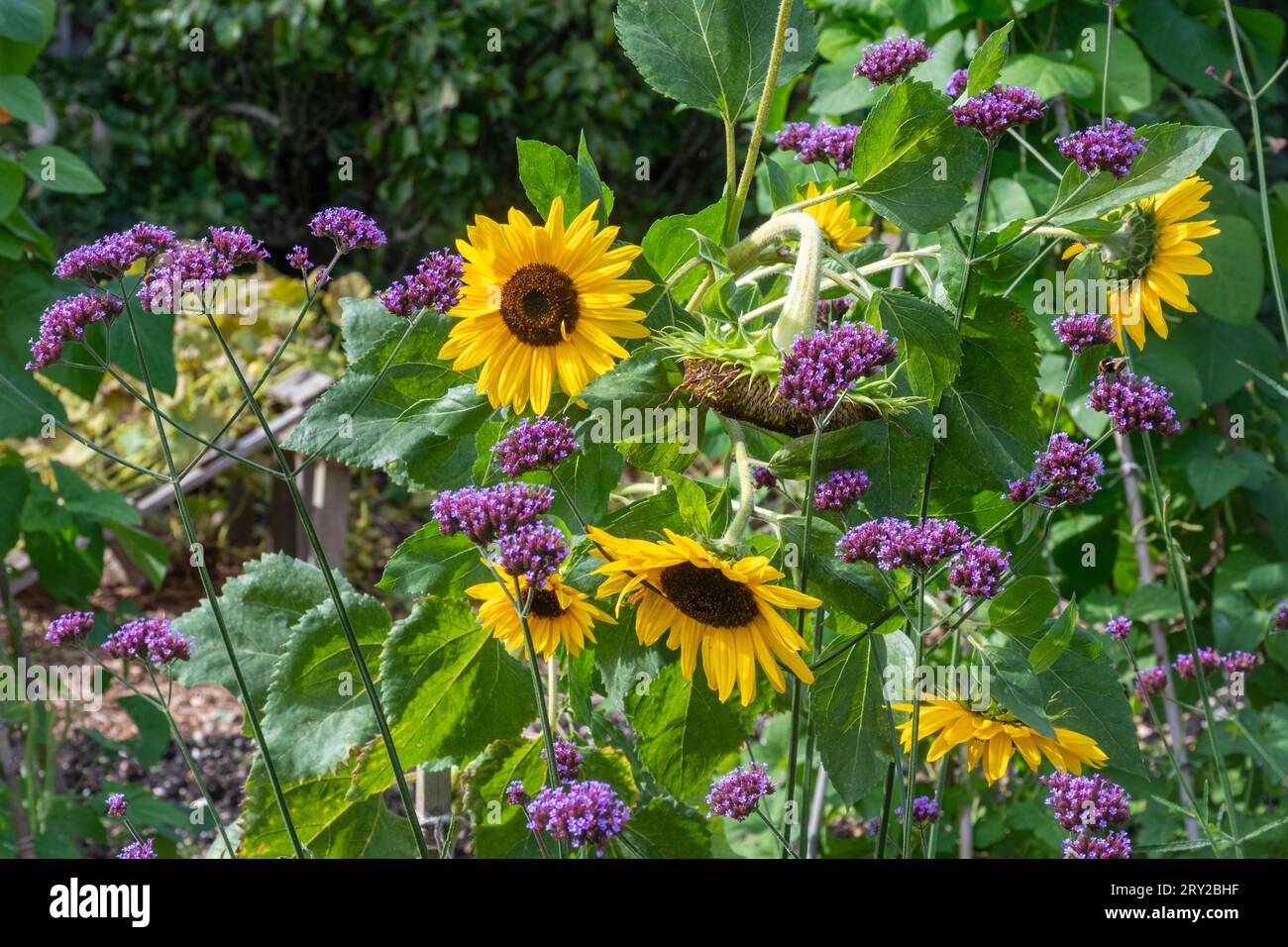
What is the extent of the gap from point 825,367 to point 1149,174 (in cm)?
32

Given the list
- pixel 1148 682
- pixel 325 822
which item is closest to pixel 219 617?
pixel 325 822

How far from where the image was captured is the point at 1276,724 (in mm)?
1896

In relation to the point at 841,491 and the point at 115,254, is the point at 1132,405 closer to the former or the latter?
the point at 841,491

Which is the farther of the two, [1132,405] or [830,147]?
[830,147]

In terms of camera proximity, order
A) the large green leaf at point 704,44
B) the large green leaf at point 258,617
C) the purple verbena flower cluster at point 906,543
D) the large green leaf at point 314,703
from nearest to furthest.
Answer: the purple verbena flower cluster at point 906,543 < the large green leaf at point 704,44 < the large green leaf at point 314,703 < the large green leaf at point 258,617

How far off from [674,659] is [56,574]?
1.45 metres

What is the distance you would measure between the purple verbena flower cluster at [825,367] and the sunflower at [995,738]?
0.83 feet

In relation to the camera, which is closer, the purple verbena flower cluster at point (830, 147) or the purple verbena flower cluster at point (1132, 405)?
the purple verbena flower cluster at point (1132, 405)

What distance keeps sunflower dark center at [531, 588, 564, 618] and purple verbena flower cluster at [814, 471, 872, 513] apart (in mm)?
189

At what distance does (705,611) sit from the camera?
895mm

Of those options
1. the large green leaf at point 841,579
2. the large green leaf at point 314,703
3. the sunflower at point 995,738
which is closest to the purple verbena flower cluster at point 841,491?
the large green leaf at point 841,579

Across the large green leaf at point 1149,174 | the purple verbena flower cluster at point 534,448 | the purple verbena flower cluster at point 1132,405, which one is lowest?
the purple verbena flower cluster at point 534,448

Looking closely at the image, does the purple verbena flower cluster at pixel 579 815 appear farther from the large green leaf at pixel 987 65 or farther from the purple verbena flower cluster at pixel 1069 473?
the large green leaf at pixel 987 65

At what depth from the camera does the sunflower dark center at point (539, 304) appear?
3.10 ft
